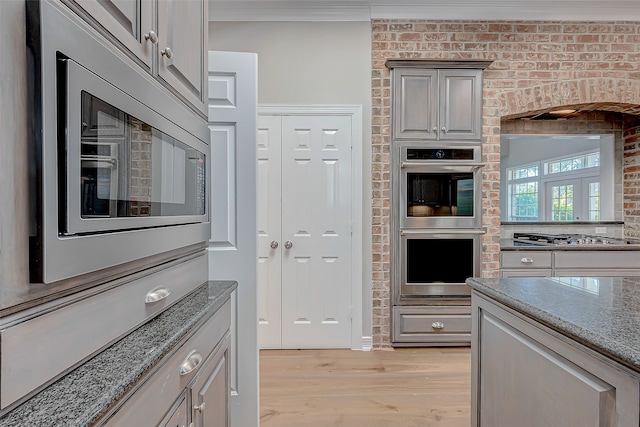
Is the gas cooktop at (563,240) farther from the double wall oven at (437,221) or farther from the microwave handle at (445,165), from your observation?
the microwave handle at (445,165)

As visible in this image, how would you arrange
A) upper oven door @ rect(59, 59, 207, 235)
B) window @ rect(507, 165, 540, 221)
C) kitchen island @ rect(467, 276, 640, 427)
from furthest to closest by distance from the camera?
window @ rect(507, 165, 540, 221) → kitchen island @ rect(467, 276, 640, 427) → upper oven door @ rect(59, 59, 207, 235)

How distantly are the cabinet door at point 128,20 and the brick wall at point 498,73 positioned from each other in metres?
2.44

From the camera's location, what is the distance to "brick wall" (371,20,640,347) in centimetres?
316

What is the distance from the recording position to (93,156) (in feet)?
Result: 2.21

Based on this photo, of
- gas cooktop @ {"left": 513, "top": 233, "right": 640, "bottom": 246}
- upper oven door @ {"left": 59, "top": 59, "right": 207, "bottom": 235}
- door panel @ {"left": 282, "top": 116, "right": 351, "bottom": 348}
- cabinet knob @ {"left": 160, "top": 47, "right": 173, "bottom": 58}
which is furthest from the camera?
gas cooktop @ {"left": 513, "top": 233, "right": 640, "bottom": 246}

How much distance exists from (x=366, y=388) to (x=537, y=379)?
161 cm

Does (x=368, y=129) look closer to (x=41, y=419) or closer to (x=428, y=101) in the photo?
(x=428, y=101)

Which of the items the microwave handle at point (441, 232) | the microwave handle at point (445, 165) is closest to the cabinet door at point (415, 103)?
the microwave handle at point (445, 165)

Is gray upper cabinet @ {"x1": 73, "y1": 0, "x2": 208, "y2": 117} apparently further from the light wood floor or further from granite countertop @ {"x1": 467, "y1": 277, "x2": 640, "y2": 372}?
the light wood floor

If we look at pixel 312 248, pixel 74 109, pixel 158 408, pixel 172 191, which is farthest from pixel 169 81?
pixel 312 248

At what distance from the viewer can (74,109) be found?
2.00 feet

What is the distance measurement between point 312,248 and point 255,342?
138cm

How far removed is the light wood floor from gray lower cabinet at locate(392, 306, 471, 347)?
3.0 inches

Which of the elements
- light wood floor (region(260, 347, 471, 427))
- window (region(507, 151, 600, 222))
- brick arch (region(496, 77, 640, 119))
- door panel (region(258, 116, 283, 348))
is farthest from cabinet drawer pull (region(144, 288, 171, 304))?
window (region(507, 151, 600, 222))
